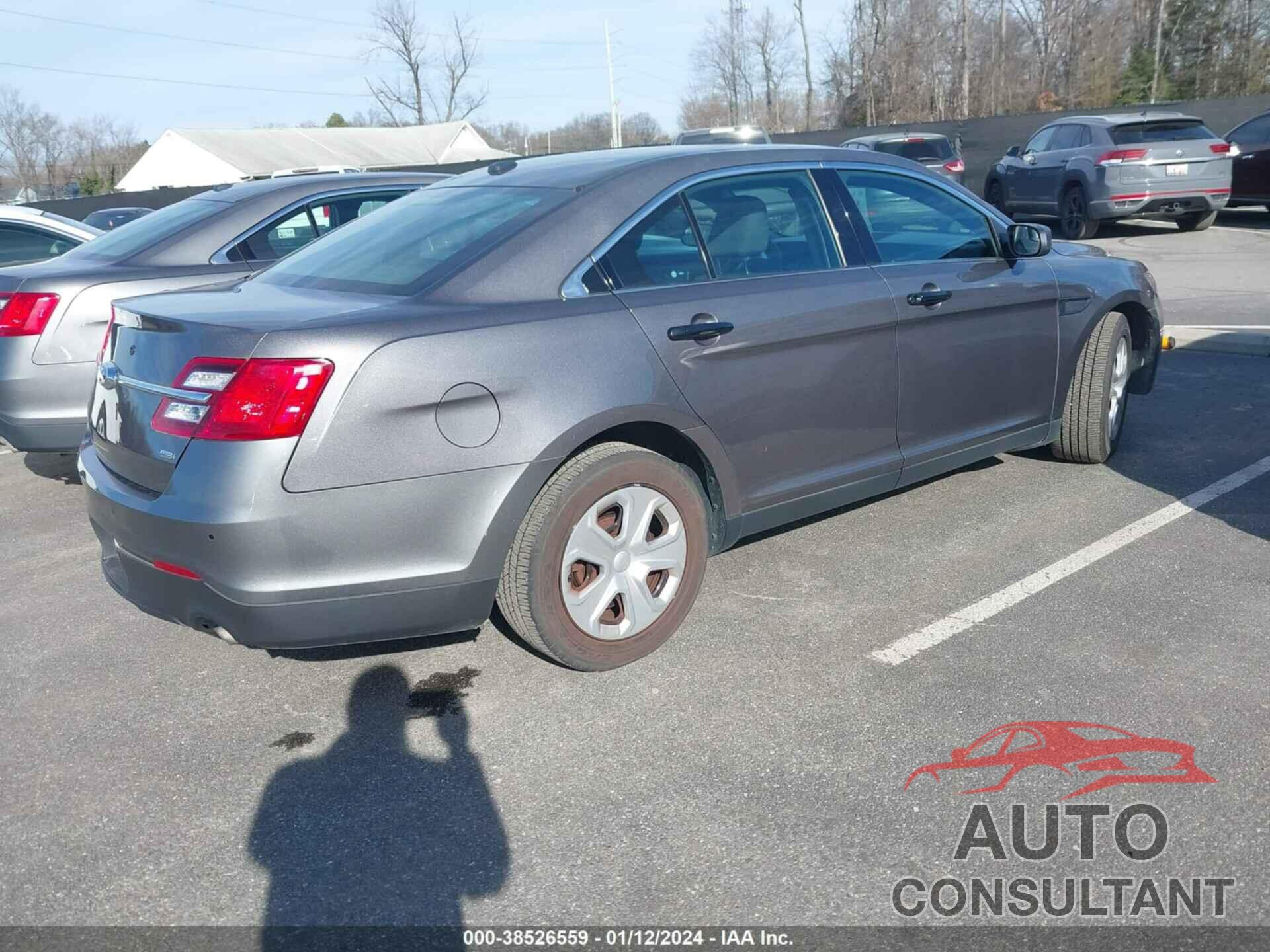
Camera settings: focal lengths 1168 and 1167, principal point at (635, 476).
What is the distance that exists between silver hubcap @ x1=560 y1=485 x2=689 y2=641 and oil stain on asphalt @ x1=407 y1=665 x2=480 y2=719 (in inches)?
17.9

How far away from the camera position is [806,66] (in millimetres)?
68750

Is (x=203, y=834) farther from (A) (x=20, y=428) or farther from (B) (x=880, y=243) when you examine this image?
(A) (x=20, y=428)

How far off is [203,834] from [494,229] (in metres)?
2.05

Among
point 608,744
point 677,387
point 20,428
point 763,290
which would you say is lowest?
point 608,744

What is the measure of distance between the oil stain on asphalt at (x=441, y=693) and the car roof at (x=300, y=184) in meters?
3.74

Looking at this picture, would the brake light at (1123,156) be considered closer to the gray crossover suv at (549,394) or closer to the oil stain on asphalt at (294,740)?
the gray crossover suv at (549,394)

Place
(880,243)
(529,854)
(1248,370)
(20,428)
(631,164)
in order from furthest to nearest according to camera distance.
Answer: (1248,370), (20,428), (880,243), (631,164), (529,854)

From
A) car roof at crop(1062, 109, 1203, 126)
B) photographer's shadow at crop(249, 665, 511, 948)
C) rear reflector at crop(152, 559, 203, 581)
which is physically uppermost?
car roof at crop(1062, 109, 1203, 126)

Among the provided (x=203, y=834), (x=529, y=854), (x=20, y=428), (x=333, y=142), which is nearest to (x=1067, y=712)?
(x=529, y=854)

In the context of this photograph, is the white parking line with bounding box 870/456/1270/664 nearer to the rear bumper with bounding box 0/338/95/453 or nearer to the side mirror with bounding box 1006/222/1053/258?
the side mirror with bounding box 1006/222/1053/258

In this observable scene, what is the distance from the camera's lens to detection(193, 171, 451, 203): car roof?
22.7ft

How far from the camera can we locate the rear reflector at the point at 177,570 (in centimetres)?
331

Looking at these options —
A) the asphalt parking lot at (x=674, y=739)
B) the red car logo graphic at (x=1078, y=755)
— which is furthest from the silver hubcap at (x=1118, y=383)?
the red car logo graphic at (x=1078, y=755)

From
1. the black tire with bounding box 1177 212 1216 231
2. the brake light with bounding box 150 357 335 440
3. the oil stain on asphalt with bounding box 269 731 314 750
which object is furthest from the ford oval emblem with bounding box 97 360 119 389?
the black tire with bounding box 1177 212 1216 231
